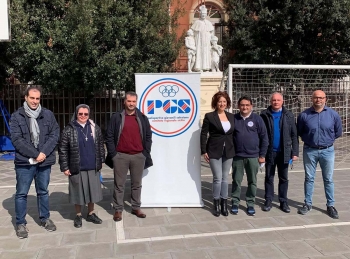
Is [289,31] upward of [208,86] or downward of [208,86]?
upward

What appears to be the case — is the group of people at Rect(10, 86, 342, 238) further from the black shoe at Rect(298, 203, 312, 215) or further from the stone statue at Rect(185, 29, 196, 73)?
the stone statue at Rect(185, 29, 196, 73)

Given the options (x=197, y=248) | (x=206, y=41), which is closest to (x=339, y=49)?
(x=206, y=41)

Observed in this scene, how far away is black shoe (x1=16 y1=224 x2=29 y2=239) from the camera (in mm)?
4320

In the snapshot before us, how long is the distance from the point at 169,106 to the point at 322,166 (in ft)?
7.55

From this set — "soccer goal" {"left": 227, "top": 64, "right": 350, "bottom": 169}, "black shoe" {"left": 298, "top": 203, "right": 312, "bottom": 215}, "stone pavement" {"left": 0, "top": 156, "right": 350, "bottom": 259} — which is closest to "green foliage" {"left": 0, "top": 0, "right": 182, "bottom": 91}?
"soccer goal" {"left": 227, "top": 64, "right": 350, "bottom": 169}

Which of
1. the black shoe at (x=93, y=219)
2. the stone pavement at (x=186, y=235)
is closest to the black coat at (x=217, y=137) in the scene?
the stone pavement at (x=186, y=235)

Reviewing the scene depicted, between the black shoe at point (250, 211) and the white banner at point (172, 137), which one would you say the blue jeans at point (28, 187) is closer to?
the white banner at point (172, 137)

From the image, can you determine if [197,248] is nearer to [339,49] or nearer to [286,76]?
[286,76]

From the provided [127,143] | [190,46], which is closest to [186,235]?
[127,143]

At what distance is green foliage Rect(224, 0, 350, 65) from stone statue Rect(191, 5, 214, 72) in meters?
2.05

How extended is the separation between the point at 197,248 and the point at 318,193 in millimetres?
3042

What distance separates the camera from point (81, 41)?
8984mm

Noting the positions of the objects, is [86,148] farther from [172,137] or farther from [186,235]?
[186,235]

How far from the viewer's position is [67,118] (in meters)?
13.0
